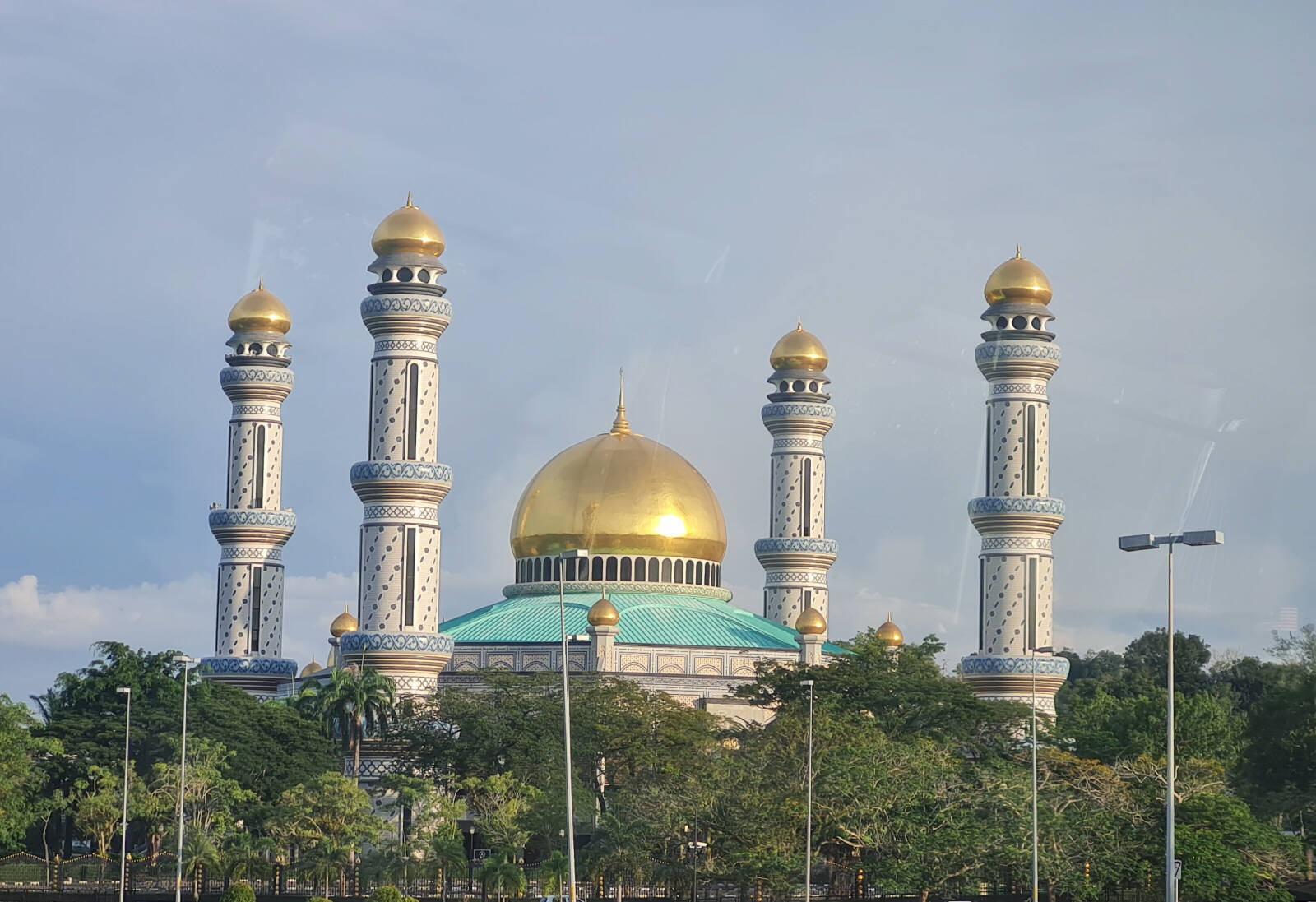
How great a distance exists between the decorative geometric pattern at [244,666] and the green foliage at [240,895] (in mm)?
24257

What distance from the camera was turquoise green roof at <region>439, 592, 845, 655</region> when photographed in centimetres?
7562

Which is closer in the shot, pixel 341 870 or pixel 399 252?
pixel 341 870

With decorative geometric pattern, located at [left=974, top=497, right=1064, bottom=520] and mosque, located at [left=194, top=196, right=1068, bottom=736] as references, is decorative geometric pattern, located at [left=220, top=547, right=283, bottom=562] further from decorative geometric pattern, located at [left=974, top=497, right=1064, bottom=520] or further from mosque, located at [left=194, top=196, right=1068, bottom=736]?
decorative geometric pattern, located at [left=974, top=497, right=1064, bottom=520]

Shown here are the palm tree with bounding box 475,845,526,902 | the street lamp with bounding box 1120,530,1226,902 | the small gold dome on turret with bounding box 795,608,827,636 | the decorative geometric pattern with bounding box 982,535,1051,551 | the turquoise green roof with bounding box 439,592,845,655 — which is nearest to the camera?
the street lamp with bounding box 1120,530,1226,902

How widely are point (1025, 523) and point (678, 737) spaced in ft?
50.5

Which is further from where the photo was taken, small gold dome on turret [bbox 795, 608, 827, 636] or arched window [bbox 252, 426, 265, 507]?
arched window [bbox 252, 426, 265, 507]

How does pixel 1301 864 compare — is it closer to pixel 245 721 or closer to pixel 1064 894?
pixel 1064 894

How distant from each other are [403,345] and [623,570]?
12868 mm

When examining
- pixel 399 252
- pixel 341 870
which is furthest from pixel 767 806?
pixel 399 252

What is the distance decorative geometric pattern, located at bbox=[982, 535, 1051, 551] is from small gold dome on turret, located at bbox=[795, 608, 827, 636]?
576 centimetres

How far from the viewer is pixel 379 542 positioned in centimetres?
7019

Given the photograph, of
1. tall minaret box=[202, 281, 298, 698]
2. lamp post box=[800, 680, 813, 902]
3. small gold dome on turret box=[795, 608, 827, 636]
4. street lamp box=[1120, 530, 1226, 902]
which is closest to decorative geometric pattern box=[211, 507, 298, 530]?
tall minaret box=[202, 281, 298, 698]

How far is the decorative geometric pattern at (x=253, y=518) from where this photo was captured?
7500cm

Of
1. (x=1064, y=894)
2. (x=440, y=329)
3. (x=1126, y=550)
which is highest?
(x=440, y=329)
